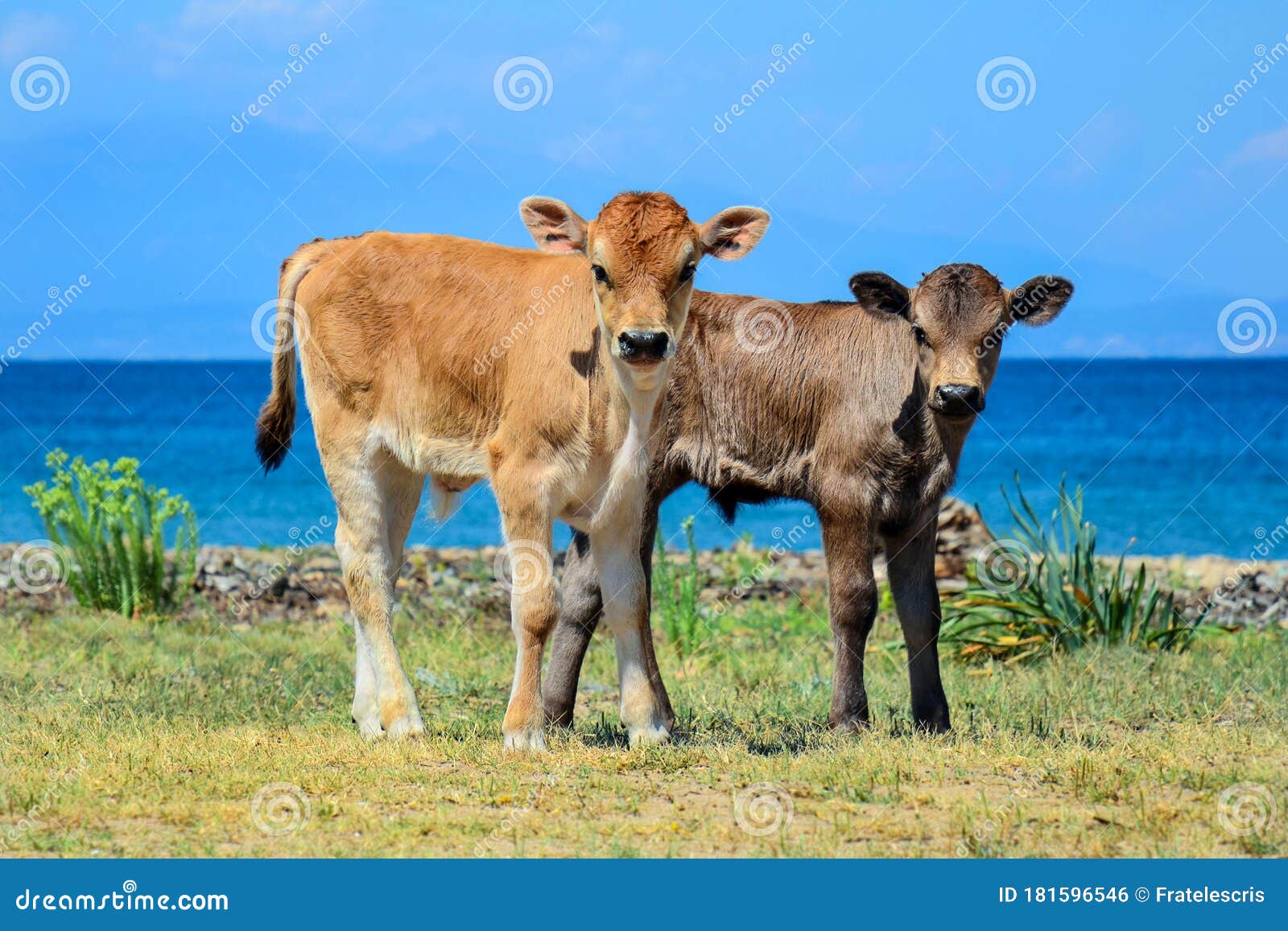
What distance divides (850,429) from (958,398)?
2.96ft

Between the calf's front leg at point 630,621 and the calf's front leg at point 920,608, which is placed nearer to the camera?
the calf's front leg at point 630,621

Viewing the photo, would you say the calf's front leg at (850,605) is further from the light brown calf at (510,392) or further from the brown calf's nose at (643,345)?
the brown calf's nose at (643,345)

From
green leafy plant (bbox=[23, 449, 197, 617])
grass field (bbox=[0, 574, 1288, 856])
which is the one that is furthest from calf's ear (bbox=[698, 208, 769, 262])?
green leafy plant (bbox=[23, 449, 197, 617])

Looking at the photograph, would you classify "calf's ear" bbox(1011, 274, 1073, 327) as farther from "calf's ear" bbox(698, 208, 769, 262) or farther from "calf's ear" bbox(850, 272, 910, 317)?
"calf's ear" bbox(698, 208, 769, 262)

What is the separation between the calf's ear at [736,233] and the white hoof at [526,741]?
9.05ft

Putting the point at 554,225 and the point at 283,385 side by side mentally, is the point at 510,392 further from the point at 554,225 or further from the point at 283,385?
the point at 283,385

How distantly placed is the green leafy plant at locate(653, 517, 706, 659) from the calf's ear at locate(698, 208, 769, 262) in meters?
4.28

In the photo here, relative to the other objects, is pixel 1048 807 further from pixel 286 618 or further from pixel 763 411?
pixel 286 618

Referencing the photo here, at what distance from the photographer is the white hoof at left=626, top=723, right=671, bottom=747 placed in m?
8.21

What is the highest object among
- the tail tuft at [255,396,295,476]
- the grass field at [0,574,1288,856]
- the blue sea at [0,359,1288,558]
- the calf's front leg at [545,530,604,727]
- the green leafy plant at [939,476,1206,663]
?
the blue sea at [0,359,1288,558]

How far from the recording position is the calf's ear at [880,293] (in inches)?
347

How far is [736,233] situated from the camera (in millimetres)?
8195

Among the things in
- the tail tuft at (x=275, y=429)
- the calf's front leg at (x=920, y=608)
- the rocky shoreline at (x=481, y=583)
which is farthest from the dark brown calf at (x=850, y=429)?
the rocky shoreline at (x=481, y=583)

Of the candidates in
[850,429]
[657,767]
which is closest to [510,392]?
[850,429]
